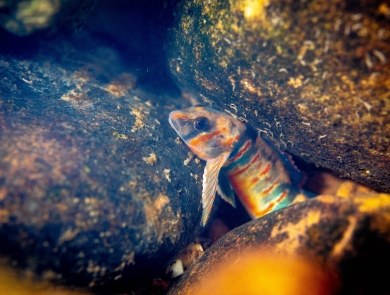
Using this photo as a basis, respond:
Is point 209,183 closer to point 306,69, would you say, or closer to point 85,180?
point 85,180

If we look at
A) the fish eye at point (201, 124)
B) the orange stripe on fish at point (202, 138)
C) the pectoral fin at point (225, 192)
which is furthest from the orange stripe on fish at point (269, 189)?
the fish eye at point (201, 124)

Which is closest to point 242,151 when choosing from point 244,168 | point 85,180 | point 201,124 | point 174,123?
point 244,168

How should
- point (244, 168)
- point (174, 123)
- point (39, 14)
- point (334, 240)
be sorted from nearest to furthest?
1. point (334, 240)
2. point (39, 14)
3. point (174, 123)
4. point (244, 168)

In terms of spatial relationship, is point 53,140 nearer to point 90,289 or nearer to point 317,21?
point 90,289

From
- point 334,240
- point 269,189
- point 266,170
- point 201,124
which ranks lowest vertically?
point 269,189

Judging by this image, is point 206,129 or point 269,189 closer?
point 206,129

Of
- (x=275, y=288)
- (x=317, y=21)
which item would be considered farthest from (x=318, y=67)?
(x=275, y=288)

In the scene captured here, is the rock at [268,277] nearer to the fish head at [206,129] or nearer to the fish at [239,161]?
the fish at [239,161]

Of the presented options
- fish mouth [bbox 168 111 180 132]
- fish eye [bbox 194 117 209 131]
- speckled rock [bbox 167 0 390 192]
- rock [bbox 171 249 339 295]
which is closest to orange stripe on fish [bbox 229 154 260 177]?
speckled rock [bbox 167 0 390 192]
